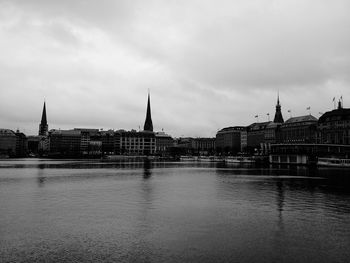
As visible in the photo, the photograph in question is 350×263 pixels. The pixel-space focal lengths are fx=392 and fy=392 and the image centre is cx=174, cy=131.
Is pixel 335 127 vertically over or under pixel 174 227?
over

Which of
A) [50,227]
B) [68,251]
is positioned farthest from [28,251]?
[50,227]

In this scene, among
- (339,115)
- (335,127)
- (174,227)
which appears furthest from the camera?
(335,127)

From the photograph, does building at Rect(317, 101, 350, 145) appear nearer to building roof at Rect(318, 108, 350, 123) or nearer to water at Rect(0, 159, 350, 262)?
building roof at Rect(318, 108, 350, 123)

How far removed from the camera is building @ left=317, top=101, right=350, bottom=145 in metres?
169

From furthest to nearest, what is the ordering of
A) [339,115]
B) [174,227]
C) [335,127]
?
1. [335,127]
2. [339,115]
3. [174,227]

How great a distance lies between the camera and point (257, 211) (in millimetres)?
35219

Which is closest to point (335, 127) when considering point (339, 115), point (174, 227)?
point (339, 115)

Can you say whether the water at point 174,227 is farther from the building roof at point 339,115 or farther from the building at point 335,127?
the building roof at point 339,115

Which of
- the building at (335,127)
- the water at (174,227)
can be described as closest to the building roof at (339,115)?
the building at (335,127)

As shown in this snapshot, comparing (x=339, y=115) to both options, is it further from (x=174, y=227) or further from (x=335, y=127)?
(x=174, y=227)

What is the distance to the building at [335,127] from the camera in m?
169

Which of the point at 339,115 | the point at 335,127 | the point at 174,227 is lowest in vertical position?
the point at 174,227

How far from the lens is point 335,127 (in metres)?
174

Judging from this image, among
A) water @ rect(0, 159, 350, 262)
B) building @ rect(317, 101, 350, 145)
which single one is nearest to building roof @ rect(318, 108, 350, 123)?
building @ rect(317, 101, 350, 145)
